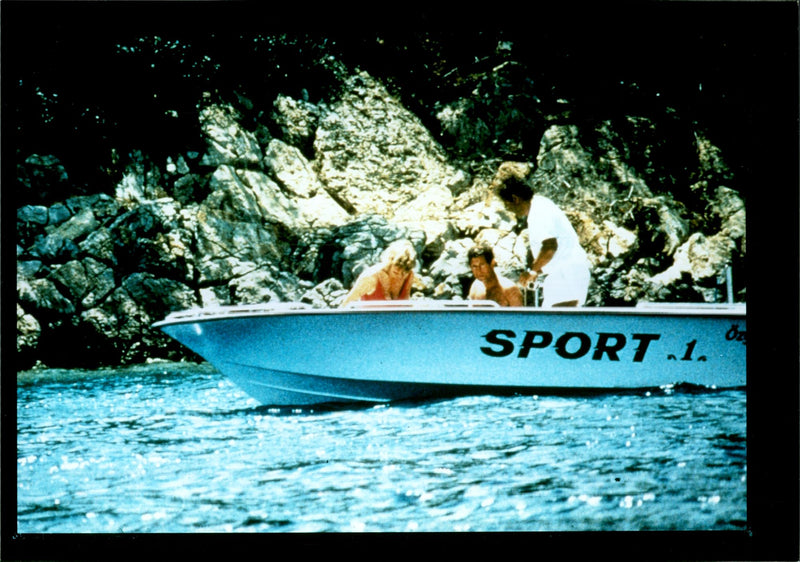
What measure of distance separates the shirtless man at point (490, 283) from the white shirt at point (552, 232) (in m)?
0.18

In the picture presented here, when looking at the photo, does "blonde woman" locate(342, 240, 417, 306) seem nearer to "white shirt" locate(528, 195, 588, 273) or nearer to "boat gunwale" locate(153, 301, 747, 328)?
"boat gunwale" locate(153, 301, 747, 328)

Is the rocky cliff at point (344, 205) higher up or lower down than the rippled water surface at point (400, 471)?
higher up

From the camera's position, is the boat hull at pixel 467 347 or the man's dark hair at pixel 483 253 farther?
the man's dark hair at pixel 483 253

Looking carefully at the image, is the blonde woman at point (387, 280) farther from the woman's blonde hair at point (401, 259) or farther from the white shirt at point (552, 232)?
the white shirt at point (552, 232)

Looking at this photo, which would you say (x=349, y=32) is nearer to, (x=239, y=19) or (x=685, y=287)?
(x=239, y=19)

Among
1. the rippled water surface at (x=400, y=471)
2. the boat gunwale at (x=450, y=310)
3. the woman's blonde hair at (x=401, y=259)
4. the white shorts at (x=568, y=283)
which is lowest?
the rippled water surface at (x=400, y=471)

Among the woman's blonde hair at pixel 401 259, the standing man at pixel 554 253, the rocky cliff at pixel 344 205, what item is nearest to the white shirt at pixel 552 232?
the standing man at pixel 554 253

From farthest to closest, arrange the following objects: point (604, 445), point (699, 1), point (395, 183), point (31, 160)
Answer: point (395, 183), point (31, 160), point (699, 1), point (604, 445)

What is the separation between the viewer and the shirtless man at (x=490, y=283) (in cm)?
339

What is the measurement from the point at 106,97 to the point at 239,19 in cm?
109

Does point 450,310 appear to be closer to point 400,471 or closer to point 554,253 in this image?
point 554,253

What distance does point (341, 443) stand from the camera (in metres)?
2.96

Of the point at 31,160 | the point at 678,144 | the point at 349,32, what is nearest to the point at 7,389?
the point at 31,160

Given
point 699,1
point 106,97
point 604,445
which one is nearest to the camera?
point 604,445
